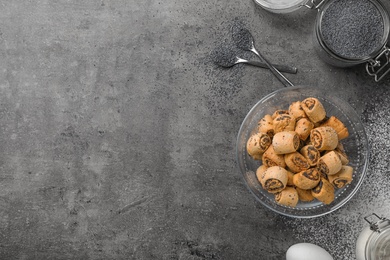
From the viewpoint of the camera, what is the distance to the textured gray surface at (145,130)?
4.24ft

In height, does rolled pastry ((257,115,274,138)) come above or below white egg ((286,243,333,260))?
above

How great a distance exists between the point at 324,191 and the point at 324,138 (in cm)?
13

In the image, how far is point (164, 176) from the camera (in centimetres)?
131

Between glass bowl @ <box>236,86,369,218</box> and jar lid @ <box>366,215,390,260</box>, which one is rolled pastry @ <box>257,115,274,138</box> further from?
jar lid @ <box>366,215,390,260</box>

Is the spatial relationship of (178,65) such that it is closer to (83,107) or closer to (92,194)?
(83,107)

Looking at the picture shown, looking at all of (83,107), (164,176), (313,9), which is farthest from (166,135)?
(313,9)

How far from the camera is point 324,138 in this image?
42.9 inches

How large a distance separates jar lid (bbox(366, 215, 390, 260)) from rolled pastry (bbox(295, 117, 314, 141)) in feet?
1.01

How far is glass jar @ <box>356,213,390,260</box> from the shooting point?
3.85ft

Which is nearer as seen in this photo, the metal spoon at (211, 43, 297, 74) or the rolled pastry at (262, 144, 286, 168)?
the rolled pastry at (262, 144, 286, 168)

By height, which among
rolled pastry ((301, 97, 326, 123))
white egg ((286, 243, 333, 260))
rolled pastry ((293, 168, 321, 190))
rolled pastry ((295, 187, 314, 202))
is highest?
rolled pastry ((301, 97, 326, 123))

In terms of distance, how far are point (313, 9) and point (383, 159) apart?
18.4 inches

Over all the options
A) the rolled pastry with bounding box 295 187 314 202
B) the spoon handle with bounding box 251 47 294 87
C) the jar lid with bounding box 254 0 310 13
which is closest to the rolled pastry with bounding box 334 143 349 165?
the rolled pastry with bounding box 295 187 314 202

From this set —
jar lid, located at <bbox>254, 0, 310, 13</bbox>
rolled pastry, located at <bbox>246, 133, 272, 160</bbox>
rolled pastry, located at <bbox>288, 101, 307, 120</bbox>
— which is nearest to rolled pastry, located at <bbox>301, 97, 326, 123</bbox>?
rolled pastry, located at <bbox>288, 101, 307, 120</bbox>
